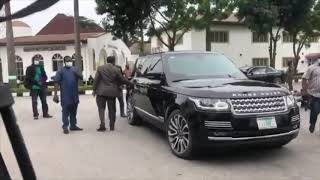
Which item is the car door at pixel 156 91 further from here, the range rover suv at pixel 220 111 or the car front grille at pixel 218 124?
the car front grille at pixel 218 124

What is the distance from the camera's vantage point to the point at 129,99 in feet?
35.9

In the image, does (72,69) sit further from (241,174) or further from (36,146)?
(241,174)

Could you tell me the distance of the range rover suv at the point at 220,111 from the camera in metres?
6.37

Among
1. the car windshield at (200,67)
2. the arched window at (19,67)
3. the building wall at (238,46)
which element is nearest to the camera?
the car windshield at (200,67)

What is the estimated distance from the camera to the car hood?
6.47 m

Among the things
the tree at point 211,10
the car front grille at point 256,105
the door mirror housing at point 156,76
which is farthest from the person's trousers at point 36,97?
the tree at point 211,10

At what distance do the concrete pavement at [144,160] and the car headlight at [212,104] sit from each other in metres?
0.84

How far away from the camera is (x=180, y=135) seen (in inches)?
276

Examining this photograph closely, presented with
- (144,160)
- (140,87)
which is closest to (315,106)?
(140,87)

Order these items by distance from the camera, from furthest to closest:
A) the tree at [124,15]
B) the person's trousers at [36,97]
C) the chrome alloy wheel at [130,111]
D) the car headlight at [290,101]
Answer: the tree at [124,15] < the person's trousers at [36,97] < the chrome alloy wheel at [130,111] < the car headlight at [290,101]

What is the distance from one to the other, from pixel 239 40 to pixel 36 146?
36577mm

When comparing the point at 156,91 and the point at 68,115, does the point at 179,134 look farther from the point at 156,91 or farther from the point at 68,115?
the point at 68,115

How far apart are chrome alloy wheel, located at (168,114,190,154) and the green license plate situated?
1014mm

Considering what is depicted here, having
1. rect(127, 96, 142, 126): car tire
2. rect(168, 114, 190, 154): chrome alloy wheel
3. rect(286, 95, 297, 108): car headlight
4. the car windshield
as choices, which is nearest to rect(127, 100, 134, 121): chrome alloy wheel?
rect(127, 96, 142, 126): car tire
